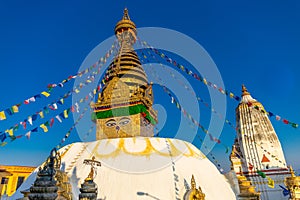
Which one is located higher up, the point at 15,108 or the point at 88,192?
the point at 15,108

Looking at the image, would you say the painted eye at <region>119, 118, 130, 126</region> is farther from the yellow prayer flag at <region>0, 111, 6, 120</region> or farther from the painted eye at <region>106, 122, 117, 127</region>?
the yellow prayer flag at <region>0, 111, 6, 120</region>

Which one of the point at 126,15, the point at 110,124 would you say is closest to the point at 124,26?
the point at 126,15

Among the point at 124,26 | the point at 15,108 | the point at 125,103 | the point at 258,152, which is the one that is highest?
the point at 124,26

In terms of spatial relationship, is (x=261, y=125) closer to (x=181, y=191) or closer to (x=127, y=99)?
(x=127, y=99)

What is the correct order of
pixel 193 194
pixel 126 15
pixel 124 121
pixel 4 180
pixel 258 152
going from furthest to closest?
pixel 258 152, pixel 126 15, pixel 4 180, pixel 124 121, pixel 193 194

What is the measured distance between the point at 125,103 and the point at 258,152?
14.2 m

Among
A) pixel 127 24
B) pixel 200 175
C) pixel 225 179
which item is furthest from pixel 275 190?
pixel 127 24

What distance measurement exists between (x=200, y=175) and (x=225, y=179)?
1.78m

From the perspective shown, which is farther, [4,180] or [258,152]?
[258,152]

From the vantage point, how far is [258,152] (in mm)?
21234

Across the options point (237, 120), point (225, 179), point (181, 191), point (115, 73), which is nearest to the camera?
point (181, 191)

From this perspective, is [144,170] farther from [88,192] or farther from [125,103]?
[125,103]

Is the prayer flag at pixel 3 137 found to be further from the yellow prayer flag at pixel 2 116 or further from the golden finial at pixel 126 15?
the golden finial at pixel 126 15

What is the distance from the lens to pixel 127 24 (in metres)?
19.5
